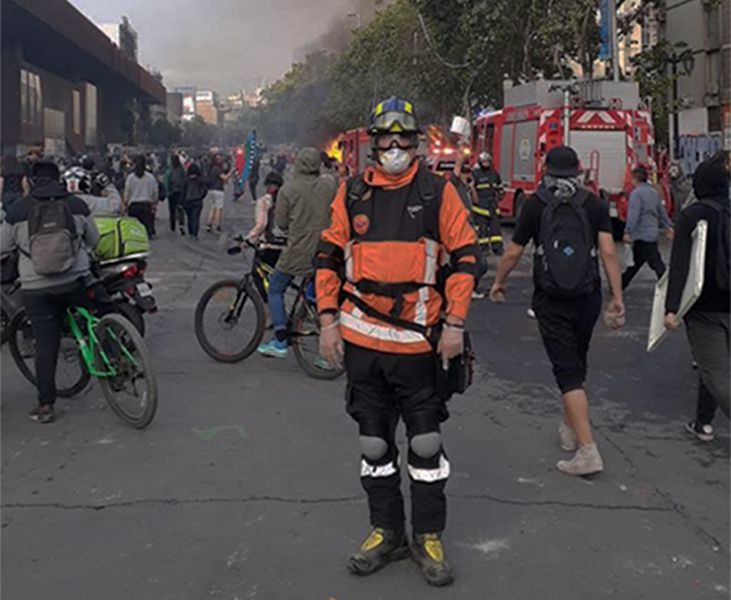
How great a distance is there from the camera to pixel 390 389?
3621 millimetres

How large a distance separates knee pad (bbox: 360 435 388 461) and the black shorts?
27mm

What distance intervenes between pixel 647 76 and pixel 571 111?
297 inches

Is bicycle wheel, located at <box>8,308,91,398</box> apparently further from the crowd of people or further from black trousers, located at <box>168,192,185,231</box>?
black trousers, located at <box>168,192,185,231</box>

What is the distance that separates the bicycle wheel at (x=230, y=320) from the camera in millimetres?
6993

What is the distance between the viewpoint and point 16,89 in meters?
41.5

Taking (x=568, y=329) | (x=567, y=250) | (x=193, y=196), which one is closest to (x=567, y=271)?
(x=567, y=250)

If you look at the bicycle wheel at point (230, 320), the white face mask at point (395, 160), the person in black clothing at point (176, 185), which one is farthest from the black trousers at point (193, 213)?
the white face mask at point (395, 160)

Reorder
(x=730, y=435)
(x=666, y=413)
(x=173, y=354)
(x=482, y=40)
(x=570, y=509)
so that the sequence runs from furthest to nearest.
Result: (x=482, y=40) < (x=173, y=354) < (x=666, y=413) < (x=730, y=435) < (x=570, y=509)

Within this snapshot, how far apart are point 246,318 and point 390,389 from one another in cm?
367

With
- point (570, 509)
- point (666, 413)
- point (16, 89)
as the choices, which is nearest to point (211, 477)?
point (570, 509)

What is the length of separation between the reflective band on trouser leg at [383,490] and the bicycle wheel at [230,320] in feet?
11.3

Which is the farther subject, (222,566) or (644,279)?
(644,279)

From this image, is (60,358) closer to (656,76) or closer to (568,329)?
(568,329)

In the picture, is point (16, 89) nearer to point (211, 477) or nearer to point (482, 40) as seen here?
point (482, 40)
